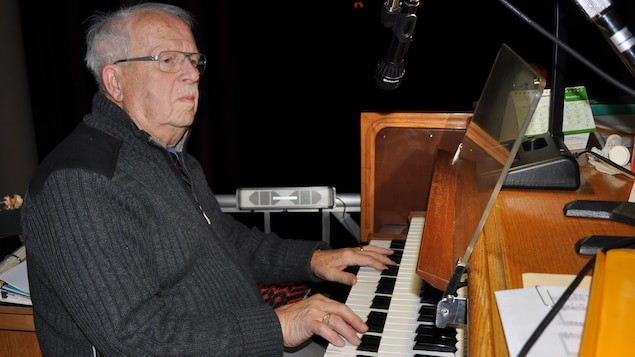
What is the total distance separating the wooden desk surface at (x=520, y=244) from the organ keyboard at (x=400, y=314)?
247 millimetres

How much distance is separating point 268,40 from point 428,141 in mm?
3018

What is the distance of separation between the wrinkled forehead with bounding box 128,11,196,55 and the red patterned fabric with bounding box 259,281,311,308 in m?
0.86

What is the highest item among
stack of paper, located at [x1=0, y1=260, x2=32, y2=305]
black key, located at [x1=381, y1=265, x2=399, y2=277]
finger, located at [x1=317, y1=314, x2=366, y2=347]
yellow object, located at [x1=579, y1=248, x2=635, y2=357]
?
yellow object, located at [x1=579, y1=248, x2=635, y2=357]

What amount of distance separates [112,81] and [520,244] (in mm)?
1104

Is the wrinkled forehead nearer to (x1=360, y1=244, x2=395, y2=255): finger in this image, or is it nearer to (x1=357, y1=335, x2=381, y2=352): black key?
(x1=360, y1=244, x2=395, y2=255): finger

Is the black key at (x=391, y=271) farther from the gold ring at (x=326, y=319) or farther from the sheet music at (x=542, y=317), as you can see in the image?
the sheet music at (x=542, y=317)

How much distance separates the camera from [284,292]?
6.96 feet

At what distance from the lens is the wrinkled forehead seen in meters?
1.63

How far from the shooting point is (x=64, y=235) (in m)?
1.33

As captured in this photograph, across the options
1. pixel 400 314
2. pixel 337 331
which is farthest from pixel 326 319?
pixel 400 314

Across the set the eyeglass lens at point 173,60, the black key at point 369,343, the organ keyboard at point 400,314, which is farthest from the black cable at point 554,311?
the eyeglass lens at point 173,60

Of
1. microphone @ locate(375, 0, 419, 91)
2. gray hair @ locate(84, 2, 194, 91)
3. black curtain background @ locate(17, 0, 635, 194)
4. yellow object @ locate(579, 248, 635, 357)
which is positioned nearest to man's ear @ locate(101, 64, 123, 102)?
gray hair @ locate(84, 2, 194, 91)

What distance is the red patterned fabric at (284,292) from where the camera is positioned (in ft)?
6.77

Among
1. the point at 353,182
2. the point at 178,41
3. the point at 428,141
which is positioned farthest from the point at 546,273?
the point at 353,182
